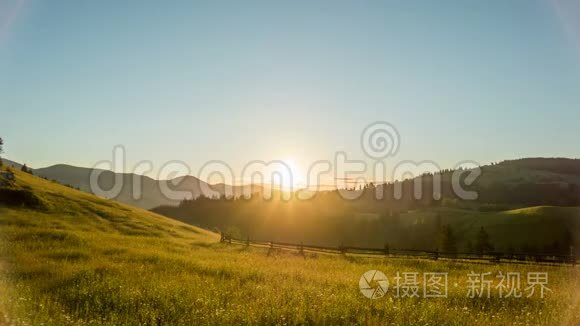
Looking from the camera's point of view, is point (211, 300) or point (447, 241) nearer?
→ point (211, 300)

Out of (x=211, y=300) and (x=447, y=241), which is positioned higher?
(x=211, y=300)

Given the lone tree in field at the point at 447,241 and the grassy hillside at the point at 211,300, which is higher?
the grassy hillside at the point at 211,300

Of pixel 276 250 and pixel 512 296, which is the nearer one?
pixel 512 296

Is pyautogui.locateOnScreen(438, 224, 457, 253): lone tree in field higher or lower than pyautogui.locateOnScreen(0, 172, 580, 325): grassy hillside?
lower

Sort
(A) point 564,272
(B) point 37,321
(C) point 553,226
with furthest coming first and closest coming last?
(C) point 553,226 < (A) point 564,272 < (B) point 37,321

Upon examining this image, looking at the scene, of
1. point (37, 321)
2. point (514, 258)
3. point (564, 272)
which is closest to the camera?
point (37, 321)

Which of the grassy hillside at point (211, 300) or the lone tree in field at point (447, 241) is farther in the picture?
the lone tree in field at point (447, 241)

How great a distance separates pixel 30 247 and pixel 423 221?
600ft

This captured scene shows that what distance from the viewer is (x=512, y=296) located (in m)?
15.2

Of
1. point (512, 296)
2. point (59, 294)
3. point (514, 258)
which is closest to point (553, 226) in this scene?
point (514, 258)

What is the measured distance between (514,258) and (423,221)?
163m

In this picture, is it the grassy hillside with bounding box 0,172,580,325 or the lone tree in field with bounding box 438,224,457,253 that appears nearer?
the grassy hillside with bounding box 0,172,580,325

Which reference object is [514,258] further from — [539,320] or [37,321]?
[37,321]

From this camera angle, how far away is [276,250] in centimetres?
4191
